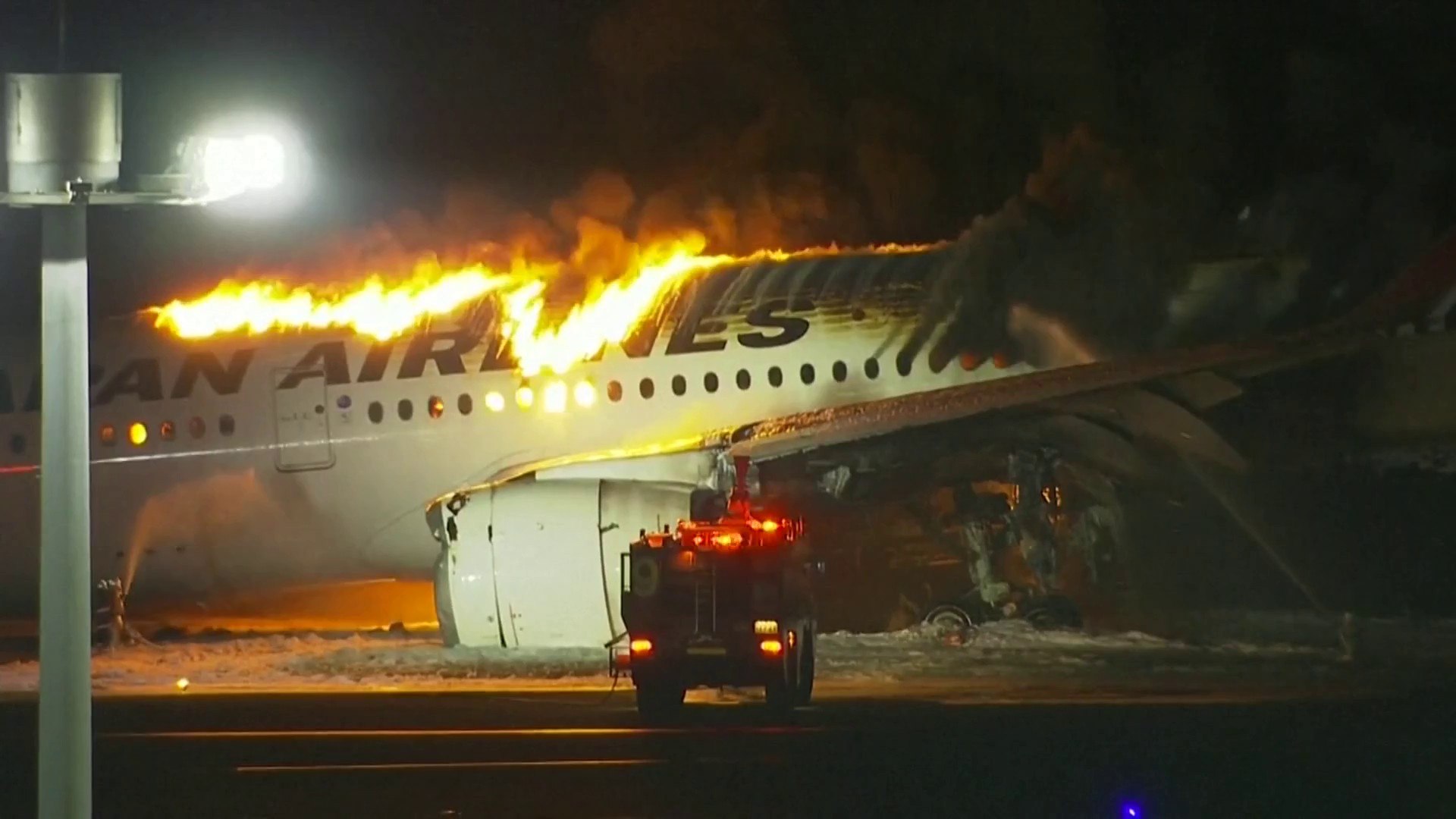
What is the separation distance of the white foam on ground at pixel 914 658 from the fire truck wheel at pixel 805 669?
54.7 inches

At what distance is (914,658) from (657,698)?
3.40 m

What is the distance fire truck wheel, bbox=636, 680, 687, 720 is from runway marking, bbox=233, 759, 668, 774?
1.73 meters

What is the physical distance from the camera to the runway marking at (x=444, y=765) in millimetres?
10141

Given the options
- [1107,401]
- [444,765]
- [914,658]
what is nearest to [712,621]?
[444,765]

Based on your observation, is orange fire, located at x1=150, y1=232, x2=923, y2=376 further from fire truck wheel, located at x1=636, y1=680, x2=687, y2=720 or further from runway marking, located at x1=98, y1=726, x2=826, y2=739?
runway marking, located at x1=98, y1=726, x2=826, y2=739

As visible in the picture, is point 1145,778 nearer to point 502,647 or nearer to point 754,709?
point 754,709

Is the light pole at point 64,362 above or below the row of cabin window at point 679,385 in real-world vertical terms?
below

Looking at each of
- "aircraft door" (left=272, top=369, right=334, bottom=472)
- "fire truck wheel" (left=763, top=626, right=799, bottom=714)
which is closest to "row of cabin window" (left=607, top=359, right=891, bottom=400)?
"aircraft door" (left=272, top=369, right=334, bottom=472)

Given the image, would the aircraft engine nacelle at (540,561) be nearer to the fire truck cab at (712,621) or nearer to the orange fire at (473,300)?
the fire truck cab at (712,621)

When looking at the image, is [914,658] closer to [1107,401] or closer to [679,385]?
[1107,401]

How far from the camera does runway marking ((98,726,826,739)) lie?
1135cm

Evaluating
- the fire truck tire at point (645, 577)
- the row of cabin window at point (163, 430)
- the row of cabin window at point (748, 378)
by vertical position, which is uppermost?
the row of cabin window at point (748, 378)

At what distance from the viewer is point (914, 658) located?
14.8 metres

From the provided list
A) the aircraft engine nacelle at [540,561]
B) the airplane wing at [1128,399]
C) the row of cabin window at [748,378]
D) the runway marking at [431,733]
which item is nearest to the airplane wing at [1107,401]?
the airplane wing at [1128,399]
